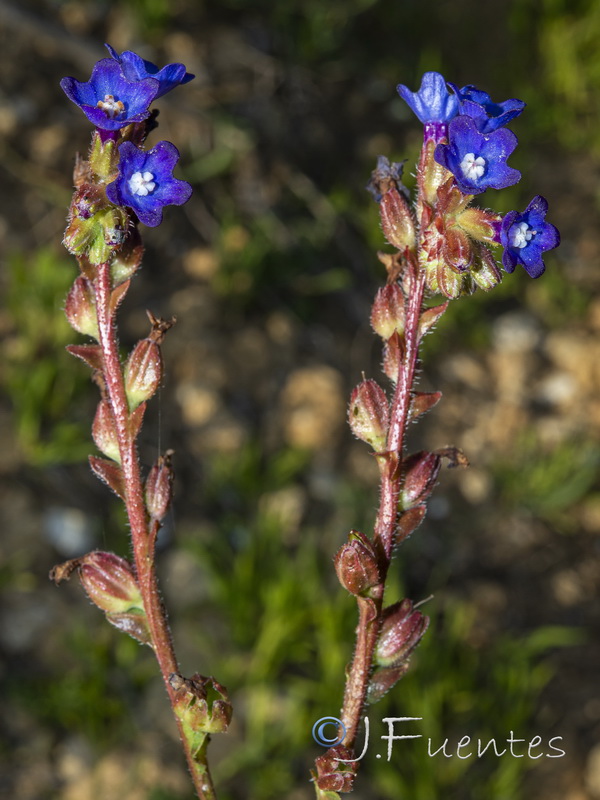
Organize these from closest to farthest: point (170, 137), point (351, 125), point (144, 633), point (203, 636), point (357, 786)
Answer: point (144, 633), point (357, 786), point (203, 636), point (170, 137), point (351, 125)

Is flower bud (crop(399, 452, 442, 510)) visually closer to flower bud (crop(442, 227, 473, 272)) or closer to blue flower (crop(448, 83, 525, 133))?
flower bud (crop(442, 227, 473, 272))

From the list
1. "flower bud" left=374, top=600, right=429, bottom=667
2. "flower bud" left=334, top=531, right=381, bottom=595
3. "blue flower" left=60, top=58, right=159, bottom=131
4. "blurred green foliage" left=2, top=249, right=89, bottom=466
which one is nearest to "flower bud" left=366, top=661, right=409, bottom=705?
"flower bud" left=374, top=600, right=429, bottom=667

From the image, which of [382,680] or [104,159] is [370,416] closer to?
[382,680]

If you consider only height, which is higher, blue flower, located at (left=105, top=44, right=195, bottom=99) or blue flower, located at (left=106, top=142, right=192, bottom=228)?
blue flower, located at (left=105, top=44, right=195, bottom=99)

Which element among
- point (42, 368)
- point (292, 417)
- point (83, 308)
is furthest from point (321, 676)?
point (83, 308)

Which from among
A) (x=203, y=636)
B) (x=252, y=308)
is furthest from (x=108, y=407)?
(x=252, y=308)

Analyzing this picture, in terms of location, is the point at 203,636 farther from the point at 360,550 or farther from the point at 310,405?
the point at 360,550
